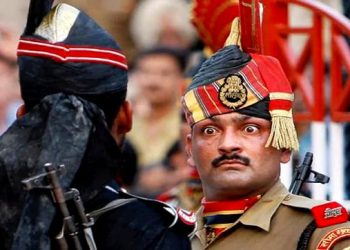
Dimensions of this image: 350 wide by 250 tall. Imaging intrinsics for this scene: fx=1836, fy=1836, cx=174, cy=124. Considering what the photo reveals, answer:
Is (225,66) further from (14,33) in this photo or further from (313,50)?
(14,33)

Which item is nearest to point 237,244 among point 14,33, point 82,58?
point 82,58

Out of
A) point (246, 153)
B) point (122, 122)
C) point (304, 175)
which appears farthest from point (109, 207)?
point (304, 175)

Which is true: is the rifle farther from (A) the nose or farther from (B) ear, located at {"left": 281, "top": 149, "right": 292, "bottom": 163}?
(A) the nose

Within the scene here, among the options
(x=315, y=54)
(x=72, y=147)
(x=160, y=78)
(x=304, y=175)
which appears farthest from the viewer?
(x=160, y=78)

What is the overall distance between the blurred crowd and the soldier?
4.60 metres

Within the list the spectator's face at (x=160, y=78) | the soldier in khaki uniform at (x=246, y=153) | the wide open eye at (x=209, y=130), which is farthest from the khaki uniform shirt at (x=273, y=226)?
the spectator's face at (x=160, y=78)

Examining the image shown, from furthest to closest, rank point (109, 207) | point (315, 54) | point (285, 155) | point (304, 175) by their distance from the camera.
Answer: point (315, 54) < point (304, 175) < point (285, 155) < point (109, 207)

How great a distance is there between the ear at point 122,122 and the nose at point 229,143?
37cm

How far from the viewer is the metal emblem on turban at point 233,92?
6.53 m

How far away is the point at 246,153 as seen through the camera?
21.3 feet

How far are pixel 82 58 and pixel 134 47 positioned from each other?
793cm

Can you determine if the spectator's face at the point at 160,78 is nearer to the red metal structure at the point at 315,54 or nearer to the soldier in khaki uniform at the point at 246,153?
the red metal structure at the point at 315,54

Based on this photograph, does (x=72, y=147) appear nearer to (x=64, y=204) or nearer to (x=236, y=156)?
(x=64, y=204)

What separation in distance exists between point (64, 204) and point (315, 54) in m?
2.66
